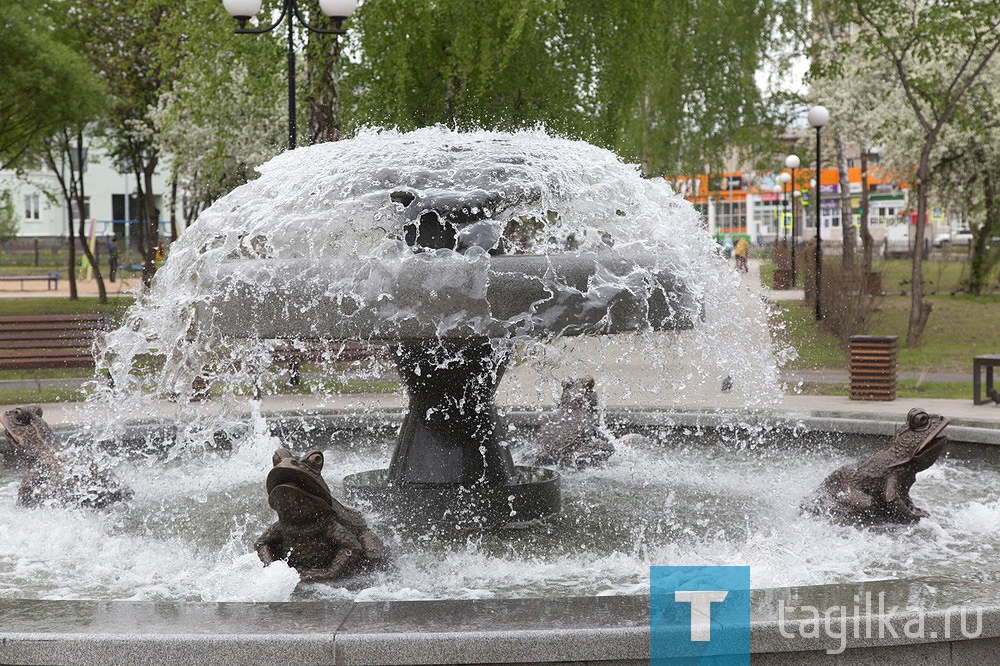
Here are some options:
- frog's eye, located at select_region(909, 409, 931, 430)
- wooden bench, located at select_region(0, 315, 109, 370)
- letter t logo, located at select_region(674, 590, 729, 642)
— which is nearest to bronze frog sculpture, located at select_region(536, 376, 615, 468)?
frog's eye, located at select_region(909, 409, 931, 430)

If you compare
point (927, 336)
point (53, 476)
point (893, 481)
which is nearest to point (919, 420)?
point (893, 481)

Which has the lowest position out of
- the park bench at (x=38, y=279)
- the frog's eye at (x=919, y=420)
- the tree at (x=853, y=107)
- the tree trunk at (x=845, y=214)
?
the frog's eye at (x=919, y=420)

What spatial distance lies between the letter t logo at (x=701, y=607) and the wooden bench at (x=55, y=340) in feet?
42.1

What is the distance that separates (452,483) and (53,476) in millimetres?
2453

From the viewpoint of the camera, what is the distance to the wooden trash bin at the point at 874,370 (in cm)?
1309

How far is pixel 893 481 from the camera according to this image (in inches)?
249

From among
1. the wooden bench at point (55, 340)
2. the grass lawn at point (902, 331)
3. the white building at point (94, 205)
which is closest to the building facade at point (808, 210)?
the white building at point (94, 205)

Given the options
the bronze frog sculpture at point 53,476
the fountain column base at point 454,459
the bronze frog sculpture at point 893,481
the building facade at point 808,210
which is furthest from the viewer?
the building facade at point 808,210

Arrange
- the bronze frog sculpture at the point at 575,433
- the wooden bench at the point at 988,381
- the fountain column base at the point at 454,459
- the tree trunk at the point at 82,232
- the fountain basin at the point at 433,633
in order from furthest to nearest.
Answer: the tree trunk at the point at 82,232, the wooden bench at the point at 988,381, the bronze frog sculpture at the point at 575,433, the fountain column base at the point at 454,459, the fountain basin at the point at 433,633

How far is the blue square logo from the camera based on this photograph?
3.96 meters

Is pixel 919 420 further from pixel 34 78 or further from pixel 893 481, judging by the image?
pixel 34 78

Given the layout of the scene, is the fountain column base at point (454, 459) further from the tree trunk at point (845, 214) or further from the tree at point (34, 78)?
the tree trunk at point (845, 214)

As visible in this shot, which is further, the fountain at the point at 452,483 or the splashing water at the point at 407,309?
the splashing water at the point at 407,309

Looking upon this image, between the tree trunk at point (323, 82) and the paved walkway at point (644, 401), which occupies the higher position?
the tree trunk at point (323, 82)
